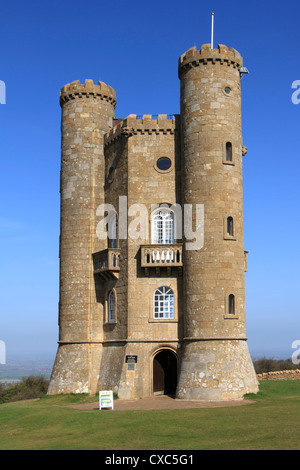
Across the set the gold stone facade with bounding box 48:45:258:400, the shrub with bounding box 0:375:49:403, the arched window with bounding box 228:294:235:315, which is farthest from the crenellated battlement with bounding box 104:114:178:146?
the shrub with bounding box 0:375:49:403

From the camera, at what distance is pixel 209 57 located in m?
33.8

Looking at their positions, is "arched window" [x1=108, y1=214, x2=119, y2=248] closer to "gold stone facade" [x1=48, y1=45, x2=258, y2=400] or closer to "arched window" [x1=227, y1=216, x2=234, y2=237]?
"gold stone facade" [x1=48, y1=45, x2=258, y2=400]

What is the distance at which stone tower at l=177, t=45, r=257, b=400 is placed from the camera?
31031mm

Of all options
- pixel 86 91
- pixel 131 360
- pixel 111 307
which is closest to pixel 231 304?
pixel 131 360

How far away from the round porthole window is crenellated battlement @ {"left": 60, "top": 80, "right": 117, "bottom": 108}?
24.9ft

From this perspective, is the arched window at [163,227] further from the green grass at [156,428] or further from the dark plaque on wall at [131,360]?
the green grass at [156,428]

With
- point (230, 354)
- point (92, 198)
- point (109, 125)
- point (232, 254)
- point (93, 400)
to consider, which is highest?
point (109, 125)

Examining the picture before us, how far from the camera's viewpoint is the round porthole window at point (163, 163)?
35.4m

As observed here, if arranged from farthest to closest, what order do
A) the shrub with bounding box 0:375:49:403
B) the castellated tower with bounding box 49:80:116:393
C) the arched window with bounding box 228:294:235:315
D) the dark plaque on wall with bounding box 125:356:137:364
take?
1. the shrub with bounding box 0:375:49:403
2. the castellated tower with bounding box 49:80:116:393
3. the dark plaque on wall with bounding box 125:356:137:364
4. the arched window with bounding box 228:294:235:315

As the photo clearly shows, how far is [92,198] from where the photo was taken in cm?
3809
